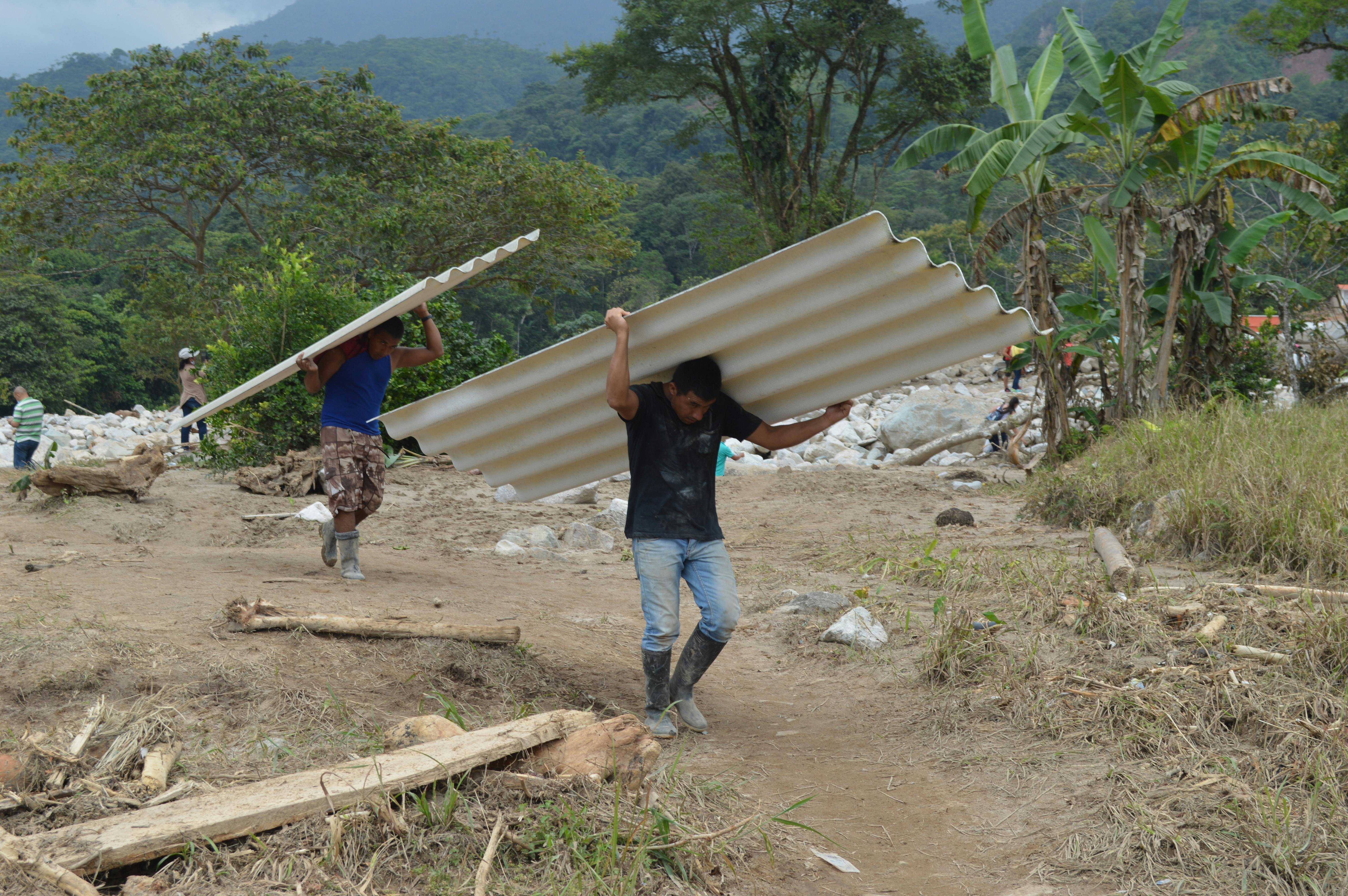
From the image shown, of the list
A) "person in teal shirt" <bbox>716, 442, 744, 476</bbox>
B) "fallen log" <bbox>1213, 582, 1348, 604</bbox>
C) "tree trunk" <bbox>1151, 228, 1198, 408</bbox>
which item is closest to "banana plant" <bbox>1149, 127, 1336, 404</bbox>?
"tree trunk" <bbox>1151, 228, 1198, 408</bbox>

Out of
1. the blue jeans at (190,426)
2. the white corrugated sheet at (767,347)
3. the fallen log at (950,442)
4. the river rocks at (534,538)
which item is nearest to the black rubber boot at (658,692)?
the white corrugated sheet at (767,347)

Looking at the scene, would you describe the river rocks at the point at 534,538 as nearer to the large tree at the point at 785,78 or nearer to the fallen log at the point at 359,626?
the fallen log at the point at 359,626

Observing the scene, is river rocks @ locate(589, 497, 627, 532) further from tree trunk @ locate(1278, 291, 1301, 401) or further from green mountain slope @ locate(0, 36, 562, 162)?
→ green mountain slope @ locate(0, 36, 562, 162)

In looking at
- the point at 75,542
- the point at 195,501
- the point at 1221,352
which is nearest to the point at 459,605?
the point at 75,542

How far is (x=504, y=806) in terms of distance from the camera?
278 cm

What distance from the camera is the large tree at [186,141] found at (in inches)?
814

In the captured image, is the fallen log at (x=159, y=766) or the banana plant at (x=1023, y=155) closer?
the fallen log at (x=159, y=766)

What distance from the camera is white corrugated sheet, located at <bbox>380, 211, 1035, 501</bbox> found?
3.54 m

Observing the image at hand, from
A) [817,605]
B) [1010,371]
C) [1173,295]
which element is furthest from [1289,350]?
[817,605]

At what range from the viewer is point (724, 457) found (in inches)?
452

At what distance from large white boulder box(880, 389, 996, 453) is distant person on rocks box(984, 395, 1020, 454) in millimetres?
180

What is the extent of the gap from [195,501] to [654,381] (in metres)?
6.84

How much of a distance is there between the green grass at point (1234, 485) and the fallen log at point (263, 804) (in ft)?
12.9

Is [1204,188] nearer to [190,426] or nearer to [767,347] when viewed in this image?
[767,347]
